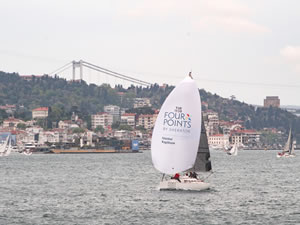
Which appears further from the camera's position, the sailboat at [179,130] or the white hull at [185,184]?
the white hull at [185,184]

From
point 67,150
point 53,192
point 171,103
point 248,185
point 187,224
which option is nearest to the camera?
point 187,224

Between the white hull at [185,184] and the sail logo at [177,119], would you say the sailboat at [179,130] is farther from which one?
the white hull at [185,184]

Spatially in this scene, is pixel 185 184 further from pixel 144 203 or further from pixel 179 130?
pixel 144 203

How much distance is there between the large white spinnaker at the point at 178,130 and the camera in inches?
1396

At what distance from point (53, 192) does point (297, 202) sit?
465 inches

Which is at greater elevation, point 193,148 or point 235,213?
point 193,148

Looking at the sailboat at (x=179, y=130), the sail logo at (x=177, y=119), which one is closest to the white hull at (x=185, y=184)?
the sailboat at (x=179, y=130)

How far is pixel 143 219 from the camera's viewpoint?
2952 centimetres

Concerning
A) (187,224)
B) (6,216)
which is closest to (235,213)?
(187,224)

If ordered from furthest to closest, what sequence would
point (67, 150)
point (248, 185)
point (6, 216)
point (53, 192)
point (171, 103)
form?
1. point (67, 150)
2. point (248, 185)
3. point (53, 192)
4. point (171, 103)
5. point (6, 216)

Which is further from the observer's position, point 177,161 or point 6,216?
point 177,161

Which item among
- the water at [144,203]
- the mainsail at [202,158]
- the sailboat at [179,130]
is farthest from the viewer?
the mainsail at [202,158]

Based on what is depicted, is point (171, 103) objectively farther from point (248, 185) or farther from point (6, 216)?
point (248, 185)

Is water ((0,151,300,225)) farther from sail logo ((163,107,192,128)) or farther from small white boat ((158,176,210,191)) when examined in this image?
sail logo ((163,107,192,128))
